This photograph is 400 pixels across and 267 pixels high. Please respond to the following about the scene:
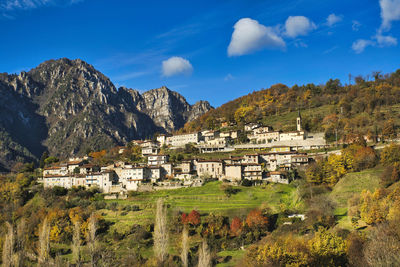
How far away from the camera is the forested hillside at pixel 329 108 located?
7838 cm

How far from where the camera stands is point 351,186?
49875 millimetres

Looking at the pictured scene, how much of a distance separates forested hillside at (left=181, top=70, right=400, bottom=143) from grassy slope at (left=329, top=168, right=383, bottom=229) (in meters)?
19.0

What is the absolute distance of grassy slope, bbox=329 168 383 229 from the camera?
46.1 m

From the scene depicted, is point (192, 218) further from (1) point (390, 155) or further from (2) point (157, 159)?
(1) point (390, 155)

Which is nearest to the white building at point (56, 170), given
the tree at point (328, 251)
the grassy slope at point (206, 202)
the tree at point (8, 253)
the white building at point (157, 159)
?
the white building at point (157, 159)

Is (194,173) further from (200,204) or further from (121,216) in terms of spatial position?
(121,216)

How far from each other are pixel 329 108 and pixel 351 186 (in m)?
56.8

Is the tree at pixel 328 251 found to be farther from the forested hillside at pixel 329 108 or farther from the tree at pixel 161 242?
the forested hillside at pixel 329 108

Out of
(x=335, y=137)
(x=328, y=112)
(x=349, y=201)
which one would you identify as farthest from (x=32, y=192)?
(x=328, y=112)

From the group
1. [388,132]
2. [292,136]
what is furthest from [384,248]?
[292,136]

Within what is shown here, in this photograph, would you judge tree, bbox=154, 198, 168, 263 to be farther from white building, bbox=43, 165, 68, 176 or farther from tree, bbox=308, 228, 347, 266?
white building, bbox=43, 165, 68, 176

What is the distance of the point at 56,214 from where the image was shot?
5525cm

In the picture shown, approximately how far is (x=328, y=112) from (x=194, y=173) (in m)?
50.3

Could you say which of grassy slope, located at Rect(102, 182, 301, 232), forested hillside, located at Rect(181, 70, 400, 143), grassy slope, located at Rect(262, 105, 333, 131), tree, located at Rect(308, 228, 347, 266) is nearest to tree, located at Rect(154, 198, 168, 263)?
grassy slope, located at Rect(102, 182, 301, 232)
